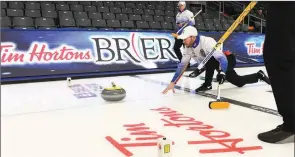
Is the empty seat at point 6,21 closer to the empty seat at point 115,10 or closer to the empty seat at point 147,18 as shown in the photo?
the empty seat at point 115,10

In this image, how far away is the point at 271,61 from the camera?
1779 millimetres

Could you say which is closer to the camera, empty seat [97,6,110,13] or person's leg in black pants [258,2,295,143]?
person's leg in black pants [258,2,295,143]

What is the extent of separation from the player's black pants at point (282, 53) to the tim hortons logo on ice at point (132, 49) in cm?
409

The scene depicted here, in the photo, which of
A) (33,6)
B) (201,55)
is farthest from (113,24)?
(201,55)

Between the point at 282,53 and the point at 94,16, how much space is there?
6.32m

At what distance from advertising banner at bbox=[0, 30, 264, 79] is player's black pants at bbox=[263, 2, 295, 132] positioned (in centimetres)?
402

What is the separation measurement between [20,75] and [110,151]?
354 cm

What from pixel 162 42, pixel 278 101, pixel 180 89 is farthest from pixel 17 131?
pixel 162 42

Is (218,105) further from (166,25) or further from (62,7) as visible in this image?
(62,7)

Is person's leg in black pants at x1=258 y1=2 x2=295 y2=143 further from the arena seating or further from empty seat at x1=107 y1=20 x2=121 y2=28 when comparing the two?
empty seat at x1=107 y1=20 x2=121 y2=28

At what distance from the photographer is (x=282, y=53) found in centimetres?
173

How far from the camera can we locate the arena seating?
20.8 ft

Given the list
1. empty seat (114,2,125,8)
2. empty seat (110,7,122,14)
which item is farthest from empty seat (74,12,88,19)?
empty seat (114,2,125,8)

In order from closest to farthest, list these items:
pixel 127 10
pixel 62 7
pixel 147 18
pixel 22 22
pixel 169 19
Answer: pixel 22 22 → pixel 62 7 → pixel 147 18 → pixel 169 19 → pixel 127 10
